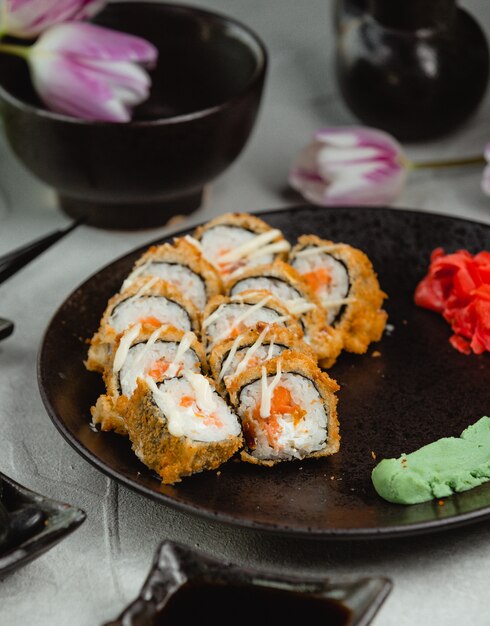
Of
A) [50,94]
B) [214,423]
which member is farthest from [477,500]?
[50,94]

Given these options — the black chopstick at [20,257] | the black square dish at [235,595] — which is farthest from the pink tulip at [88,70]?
the black square dish at [235,595]

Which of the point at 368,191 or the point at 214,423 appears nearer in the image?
the point at 214,423

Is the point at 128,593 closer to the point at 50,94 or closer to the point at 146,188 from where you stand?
the point at 146,188

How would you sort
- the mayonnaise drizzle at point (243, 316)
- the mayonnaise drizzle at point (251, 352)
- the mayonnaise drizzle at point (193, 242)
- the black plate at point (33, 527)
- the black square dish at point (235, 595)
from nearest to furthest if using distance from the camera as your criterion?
1. the black square dish at point (235, 595)
2. the black plate at point (33, 527)
3. the mayonnaise drizzle at point (251, 352)
4. the mayonnaise drizzle at point (243, 316)
5. the mayonnaise drizzle at point (193, 242)

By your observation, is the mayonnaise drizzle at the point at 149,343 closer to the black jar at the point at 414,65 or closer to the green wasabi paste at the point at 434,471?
the green wasabi paste at the point at 434,471

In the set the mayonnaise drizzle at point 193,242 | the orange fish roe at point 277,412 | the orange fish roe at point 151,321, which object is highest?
the mayonnaise drizzle at point 193,242
